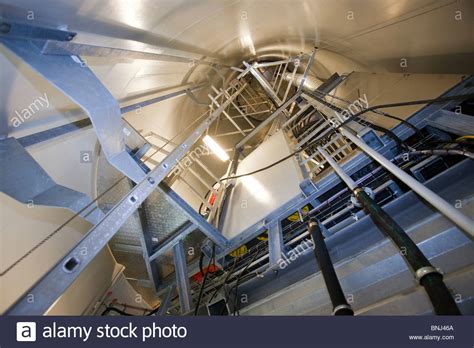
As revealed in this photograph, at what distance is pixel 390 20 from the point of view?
2168 millimetres

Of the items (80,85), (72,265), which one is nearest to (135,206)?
(72,265)

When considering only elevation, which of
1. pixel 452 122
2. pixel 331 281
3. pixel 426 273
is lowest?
pixel 331 281

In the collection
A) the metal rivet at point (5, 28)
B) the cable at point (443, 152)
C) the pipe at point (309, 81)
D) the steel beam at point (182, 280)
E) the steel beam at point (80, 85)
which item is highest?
the pipe at point (309, 81)

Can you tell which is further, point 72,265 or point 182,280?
point 182,280

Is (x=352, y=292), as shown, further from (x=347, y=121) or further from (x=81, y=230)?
(x=81, y=230)

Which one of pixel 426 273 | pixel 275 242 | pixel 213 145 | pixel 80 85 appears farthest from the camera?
pixel 213 145

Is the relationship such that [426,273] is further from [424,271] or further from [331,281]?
[331,281]

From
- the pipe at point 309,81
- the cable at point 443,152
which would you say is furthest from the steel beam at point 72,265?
the pipe at point 309,81

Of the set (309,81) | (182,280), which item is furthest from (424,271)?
(309,81)

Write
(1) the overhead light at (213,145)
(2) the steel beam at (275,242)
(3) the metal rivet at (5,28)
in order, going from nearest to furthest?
(3) the metal rivet at (5,28) < (2) the steel beam at (275,242) < (1) the overhead light at (213,145)

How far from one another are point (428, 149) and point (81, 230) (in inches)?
114

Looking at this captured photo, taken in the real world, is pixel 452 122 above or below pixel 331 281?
above

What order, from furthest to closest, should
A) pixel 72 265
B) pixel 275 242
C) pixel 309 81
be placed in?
pixel 309 81 → pixel 275 242 → pixel 72 265

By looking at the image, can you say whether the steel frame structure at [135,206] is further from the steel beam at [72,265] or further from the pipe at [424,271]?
the pipe at [424,271]
